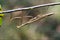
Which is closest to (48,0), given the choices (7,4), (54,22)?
(54,22)

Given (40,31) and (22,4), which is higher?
(22,4)

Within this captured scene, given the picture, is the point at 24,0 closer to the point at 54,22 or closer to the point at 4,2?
the point at 4,2

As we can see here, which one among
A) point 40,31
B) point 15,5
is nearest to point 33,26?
point 40,31

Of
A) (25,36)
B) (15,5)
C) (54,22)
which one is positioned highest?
(15,5)

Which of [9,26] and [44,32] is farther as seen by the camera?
[44,32]

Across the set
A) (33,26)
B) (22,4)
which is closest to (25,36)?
(33,26)

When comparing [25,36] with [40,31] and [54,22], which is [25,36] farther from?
[54,22]

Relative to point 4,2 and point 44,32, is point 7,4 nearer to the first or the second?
point 4,2

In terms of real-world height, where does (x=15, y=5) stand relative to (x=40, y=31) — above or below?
above
